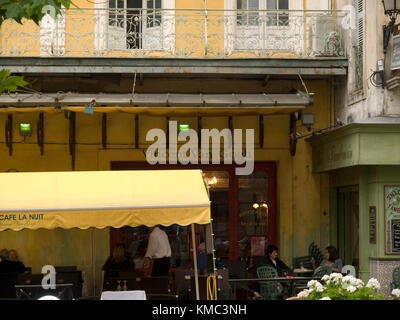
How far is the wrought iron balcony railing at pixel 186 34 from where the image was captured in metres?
14.8

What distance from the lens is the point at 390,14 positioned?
42.0 feet

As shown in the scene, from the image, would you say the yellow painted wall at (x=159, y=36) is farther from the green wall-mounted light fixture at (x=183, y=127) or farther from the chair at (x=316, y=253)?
the chair at (x=316, y=253)

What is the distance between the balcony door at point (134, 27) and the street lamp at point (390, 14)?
443cm

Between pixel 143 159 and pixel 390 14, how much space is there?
616cm

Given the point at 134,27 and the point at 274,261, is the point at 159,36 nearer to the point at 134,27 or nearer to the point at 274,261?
the point at 134,27

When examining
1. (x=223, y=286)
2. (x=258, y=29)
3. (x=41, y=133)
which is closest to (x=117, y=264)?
(x=223, y=286)

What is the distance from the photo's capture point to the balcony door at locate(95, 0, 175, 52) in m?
14.9

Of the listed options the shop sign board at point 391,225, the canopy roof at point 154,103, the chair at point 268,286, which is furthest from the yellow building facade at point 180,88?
the shop sign board at point 391,225

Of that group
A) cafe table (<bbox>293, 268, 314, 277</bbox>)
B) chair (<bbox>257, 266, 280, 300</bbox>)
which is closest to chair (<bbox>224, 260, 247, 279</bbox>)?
chair (<bbox>257, 266, 280, 300</bbox>)

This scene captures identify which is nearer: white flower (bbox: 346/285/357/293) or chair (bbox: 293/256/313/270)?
white flower (bbox: 346/285/357/293)

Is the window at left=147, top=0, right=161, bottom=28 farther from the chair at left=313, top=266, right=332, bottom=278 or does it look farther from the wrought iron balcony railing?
the chair at left=313, top=266, right=332, bottom=278

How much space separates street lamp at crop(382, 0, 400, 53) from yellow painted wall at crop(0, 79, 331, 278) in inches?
119

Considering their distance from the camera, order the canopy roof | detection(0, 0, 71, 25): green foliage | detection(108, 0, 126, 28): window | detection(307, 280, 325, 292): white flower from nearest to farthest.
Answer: detection(307, 280, 325, 292): white flower
detection(0, 0, 71, 25): green foliage
the canopy roof
detection(108, 0, 126, 28): window
